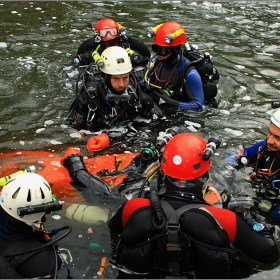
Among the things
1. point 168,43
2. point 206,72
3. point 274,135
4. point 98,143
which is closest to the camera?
point 274,135

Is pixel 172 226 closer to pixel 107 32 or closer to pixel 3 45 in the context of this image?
pixel 107 32

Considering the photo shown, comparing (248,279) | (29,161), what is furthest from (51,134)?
(248,279)

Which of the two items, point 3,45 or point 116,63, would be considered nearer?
point 116,63

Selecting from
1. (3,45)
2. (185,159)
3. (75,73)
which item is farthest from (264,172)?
(3,45)

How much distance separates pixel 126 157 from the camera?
483 centimetres

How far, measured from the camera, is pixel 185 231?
2773mm

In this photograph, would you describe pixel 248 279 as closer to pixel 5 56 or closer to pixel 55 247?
pixel 55 247

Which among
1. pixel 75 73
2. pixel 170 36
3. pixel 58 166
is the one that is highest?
pixel 170 36

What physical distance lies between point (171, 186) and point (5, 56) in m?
7.12

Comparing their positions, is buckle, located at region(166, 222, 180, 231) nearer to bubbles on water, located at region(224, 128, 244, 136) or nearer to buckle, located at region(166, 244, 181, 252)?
buckle, located at region(166, 244, 181, 252)

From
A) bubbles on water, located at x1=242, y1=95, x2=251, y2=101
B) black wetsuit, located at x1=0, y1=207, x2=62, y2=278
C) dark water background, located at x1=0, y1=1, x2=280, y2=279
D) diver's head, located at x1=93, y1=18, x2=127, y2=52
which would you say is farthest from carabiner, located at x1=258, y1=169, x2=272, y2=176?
diver's head, located at x1=93, y1=18, x2=127, y2=52

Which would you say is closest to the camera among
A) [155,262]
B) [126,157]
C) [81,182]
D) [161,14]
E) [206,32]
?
[155,262]

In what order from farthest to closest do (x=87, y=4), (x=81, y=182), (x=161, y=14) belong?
1. (x=87, y=4)
2. (x=161, y=14)
3. (x=81, y=182)

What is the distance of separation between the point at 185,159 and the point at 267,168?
1.77 metres
